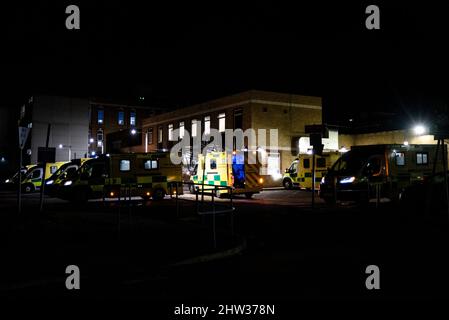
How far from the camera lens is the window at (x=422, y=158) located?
1798 centimetres

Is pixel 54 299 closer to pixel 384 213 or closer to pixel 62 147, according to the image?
pixel 384 213

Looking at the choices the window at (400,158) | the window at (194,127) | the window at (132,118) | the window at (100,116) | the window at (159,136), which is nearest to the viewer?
the window at (400,158)

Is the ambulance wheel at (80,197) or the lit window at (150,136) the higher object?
the lit window at (150,136)

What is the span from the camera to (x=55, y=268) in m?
6.15

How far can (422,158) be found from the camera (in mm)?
18328

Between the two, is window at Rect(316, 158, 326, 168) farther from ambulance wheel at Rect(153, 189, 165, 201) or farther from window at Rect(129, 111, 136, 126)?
window at Rect(129, 111, 136, 126)

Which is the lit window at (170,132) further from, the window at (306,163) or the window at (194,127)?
the window at (306,163)

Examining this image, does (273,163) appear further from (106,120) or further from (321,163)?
(106,120)

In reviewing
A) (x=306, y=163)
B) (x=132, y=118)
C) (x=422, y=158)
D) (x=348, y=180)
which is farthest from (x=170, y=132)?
(x=348, y=180)

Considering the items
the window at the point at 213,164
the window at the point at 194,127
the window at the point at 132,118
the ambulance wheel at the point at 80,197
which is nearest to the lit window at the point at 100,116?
the window at the point at 132,118

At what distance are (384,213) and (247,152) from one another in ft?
68.8

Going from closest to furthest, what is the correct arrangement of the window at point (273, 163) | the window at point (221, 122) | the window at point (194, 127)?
the window at point (273, 163) < the window at point (221, 122) < the window at point (194, 127)

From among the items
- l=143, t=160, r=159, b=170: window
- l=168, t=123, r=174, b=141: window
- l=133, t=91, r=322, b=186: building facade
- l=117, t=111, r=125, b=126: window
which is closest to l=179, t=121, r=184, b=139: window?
l=168, t=123, r=174, b=141: window

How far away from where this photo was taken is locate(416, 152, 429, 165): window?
59.0 feet
